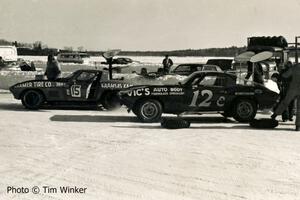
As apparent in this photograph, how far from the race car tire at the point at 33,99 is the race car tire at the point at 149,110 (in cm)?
389

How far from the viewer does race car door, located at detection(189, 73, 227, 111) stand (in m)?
11.9

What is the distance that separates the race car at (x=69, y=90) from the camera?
47.3 ft

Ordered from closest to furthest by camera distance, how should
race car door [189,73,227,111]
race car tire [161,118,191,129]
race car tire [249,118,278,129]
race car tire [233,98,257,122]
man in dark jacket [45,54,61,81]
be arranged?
race car tire [161,118,191,129], race car tire [249,118,278,129], race car door [189,73,227,111], race car tire [233,98,257,122], man in dark jacket [45,54,61,81]

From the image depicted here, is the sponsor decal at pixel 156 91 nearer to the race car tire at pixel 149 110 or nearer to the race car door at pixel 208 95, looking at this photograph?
the race car tire at pixel 149 110

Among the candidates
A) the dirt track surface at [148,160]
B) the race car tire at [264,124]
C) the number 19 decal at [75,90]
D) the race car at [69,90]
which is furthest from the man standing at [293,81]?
the number 19 decal at [75,90]

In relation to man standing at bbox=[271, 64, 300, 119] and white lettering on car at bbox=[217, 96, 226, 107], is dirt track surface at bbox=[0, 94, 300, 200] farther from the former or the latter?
man standing at bbox=[271, 64, 300, 119]

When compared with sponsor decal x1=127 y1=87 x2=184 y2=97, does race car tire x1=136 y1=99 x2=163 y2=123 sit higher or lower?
lower

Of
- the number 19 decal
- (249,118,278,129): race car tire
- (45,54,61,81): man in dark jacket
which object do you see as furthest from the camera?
(45,54,61,81): man in dark jacket

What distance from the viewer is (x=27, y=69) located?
3506cm

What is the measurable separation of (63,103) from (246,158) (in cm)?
796

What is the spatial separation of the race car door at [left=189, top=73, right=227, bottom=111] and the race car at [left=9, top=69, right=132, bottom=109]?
10.7 ft

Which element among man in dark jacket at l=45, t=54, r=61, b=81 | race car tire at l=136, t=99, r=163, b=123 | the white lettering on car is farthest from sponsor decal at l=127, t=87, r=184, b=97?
man in dark jacket at l=45, t=54, r=61, b=81

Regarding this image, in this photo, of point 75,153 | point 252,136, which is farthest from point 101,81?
point 75,153

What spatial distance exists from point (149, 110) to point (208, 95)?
1.47 m
